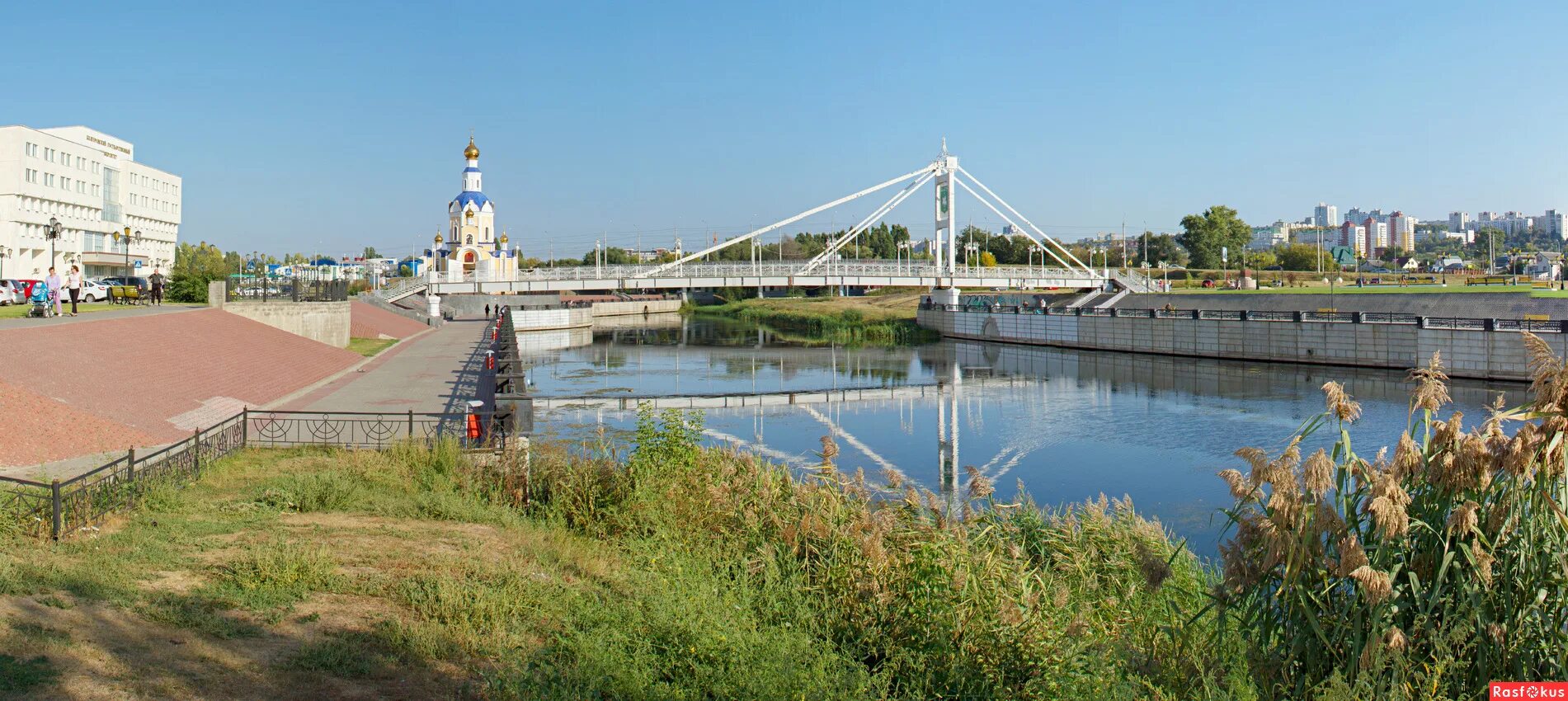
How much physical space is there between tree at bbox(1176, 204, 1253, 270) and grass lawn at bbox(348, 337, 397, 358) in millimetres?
61030

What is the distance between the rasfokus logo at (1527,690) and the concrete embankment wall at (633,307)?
68.8m

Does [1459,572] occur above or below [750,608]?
above

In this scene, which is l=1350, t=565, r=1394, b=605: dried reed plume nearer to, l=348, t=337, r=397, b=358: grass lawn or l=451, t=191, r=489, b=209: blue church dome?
l=348, t=337, r=397, b=358: grass lawn

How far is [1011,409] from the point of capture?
24.2 meters

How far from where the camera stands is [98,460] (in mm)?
11555

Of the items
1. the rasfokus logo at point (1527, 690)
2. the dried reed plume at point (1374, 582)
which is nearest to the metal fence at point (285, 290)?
the dried reed plume at point (1374, 582)

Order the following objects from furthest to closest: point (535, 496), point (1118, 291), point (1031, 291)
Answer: point (1031, 291) → point (1118, 291) → point (535, 496)

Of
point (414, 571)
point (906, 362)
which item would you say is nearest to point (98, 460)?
point (414, 571)

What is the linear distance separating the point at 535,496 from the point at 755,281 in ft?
134

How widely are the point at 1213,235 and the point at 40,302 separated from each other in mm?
72891

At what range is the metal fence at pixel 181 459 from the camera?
7.66 metres

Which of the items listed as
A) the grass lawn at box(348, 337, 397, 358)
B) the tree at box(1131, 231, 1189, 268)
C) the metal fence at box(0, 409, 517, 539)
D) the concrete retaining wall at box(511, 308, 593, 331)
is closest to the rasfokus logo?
the metal fence at box(0, 409, 517, 539)

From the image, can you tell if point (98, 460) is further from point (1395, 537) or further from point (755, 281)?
point (755, 281)

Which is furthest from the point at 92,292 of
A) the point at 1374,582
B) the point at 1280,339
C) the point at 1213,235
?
the point at 1213,235
